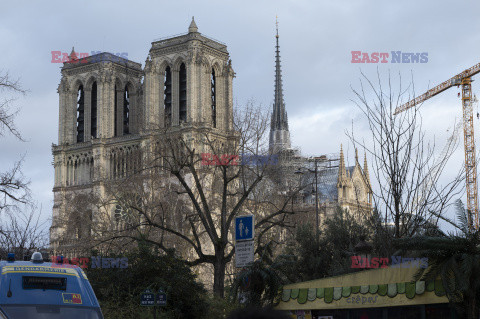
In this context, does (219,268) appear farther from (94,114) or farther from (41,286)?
(94,114)

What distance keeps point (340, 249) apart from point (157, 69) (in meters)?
50.6

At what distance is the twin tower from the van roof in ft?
199

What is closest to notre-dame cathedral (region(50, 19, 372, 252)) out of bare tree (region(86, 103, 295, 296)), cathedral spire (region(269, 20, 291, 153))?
bare tree (region(86, 103, 295, 296))

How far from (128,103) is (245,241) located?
75.3m

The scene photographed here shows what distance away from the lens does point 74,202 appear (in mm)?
58938

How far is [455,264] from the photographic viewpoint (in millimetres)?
17672

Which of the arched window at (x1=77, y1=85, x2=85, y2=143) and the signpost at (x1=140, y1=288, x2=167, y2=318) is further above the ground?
the arched window at (x1=77, y1=85, x2=85, y2=143)

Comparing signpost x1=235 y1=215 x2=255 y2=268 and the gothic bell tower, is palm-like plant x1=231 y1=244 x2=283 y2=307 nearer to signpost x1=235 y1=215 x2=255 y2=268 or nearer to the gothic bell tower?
signpost x1=235 y1=215 x2=255 y2=268

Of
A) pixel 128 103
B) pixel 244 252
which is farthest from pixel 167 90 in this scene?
pixel 244 252

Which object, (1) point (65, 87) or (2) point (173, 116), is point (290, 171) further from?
(1) point (65, 87)

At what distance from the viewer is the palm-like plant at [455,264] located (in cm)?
1734

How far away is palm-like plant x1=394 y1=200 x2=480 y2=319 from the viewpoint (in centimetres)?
1734

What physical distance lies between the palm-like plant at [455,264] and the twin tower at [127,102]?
56.6m

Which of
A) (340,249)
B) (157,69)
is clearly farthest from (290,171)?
(340,249)
